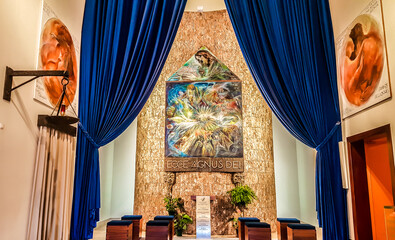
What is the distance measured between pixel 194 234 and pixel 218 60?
15.1 feet

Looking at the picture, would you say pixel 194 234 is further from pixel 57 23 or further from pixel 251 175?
pixel 57 23

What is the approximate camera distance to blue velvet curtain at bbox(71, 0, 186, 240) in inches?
164

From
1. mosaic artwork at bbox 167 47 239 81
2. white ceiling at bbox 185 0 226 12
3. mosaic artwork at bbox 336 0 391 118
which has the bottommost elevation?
mosaic artwork at bbox 336 0 391 118

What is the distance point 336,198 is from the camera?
4.24 meters

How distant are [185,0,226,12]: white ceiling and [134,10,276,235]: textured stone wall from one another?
0.15 meters

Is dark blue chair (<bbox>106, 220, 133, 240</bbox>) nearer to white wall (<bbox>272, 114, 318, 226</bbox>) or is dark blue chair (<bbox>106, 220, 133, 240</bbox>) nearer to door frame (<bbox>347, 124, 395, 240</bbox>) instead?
door frame (<bbox>347, 124, 395, 240</bbox>)

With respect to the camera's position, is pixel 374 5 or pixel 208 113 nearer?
pixel 374 5

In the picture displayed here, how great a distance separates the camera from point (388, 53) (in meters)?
3.34

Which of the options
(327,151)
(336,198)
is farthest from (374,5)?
(336,198)

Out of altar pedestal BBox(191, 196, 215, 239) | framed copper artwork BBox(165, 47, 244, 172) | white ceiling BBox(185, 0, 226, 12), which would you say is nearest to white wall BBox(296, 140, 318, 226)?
framed copper artwork BBox(165, 47, 244, 172)

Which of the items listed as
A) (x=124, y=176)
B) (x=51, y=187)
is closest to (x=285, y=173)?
(x=124, y=176)

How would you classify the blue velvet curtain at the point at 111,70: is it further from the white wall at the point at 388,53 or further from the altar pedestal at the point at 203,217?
the altar pedestal at the point at 203,217

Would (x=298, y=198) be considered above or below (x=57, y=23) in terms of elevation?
below

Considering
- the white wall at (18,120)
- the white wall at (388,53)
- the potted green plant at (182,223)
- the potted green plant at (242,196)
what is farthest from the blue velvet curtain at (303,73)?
the potted green plant at (182,223)
